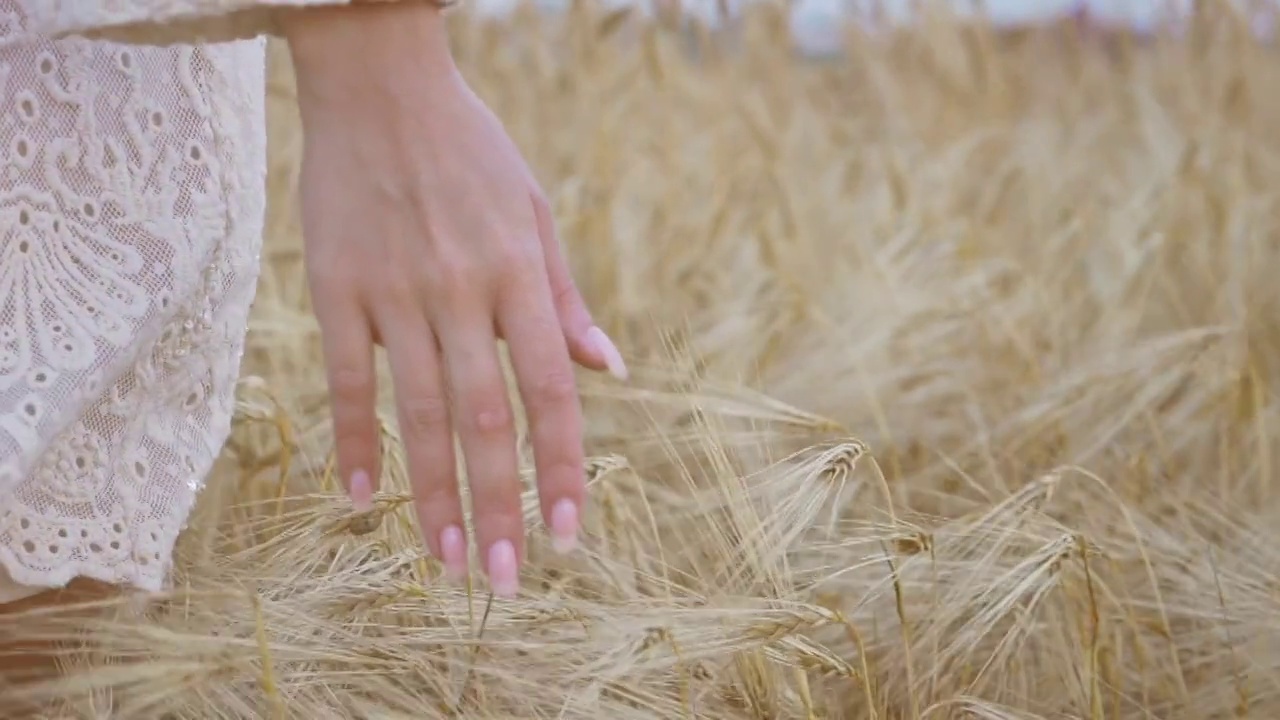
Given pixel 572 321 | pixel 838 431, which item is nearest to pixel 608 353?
pixel 572 321

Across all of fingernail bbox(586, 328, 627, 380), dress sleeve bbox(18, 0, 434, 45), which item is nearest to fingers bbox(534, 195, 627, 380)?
fingernail bbox(586, 328, 627, 380)

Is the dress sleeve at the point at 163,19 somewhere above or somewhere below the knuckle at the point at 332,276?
above

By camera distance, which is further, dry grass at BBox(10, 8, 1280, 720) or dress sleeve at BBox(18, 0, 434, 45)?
dry grass at BBox(10, 8, 1280, 720)

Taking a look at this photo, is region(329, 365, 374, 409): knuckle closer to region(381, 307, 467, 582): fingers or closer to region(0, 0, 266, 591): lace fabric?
region(381, 307, 467, 582): fingers

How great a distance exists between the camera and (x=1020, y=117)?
298 centimetres

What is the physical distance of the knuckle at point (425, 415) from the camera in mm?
570

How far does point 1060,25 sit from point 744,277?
123cm

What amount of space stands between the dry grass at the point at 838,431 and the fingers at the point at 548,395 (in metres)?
0.13

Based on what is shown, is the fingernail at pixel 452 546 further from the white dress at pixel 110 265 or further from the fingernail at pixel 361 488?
the white dress at pixel 110 265

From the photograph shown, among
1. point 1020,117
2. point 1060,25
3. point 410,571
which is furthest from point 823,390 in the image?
point 1020,117

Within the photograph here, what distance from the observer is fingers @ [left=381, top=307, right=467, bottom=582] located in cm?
57

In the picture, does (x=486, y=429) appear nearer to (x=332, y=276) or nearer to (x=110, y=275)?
(x=332, y=276)

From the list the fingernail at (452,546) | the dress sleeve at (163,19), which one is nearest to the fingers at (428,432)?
the fingernail at (452,546)

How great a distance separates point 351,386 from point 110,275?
17 centimetres
